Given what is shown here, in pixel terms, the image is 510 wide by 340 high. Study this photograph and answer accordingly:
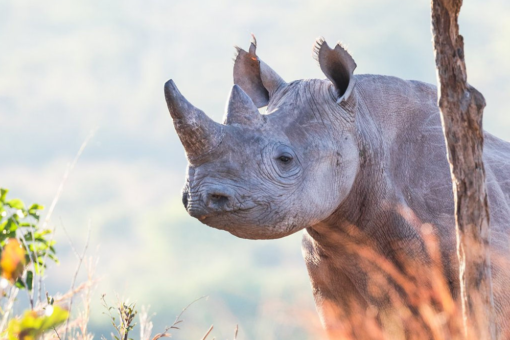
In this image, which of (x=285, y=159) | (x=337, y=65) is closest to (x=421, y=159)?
(x=337, y=65)

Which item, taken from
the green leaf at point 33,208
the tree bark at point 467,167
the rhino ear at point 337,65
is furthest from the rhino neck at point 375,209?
the green leaf at point 33,208

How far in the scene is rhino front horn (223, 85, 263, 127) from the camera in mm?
3527

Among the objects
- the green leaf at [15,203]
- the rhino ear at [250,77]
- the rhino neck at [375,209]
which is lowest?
the green leaf at [15,203]

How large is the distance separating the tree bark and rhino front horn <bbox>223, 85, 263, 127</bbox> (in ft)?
3.27

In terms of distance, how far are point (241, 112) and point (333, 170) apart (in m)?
0.57

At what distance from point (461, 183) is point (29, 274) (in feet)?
11.8

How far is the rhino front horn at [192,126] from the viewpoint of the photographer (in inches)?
130

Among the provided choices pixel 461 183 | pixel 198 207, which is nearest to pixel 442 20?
pixel 461 183

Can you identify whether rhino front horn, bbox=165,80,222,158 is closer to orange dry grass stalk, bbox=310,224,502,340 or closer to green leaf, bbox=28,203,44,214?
orange dry grass stalk, bbox=310,224,502,340

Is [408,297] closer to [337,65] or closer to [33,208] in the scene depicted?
[337,65]

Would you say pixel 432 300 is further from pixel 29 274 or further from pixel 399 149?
pixel 29 274

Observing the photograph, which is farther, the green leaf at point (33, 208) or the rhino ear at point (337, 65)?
the green leaf at point (33, 208)

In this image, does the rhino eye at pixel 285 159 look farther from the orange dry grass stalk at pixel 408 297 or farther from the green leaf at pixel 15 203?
the green leaf at pixel 15 203

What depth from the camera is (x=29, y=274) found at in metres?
5.39
